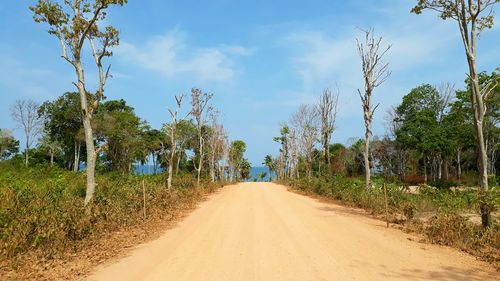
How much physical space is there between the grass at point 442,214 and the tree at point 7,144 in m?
61.5

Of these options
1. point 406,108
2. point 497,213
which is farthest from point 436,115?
point 497,213

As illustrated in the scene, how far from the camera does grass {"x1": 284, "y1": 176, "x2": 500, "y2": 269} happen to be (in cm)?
851

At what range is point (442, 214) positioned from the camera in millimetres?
9992

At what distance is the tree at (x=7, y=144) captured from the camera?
62062mm

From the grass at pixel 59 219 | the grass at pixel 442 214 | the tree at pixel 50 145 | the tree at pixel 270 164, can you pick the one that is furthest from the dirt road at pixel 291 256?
the tree at pixel 270 164

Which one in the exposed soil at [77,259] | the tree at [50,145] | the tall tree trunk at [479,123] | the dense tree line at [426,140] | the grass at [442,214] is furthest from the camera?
the tree at [50,145]

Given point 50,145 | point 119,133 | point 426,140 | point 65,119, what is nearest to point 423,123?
point 426,140

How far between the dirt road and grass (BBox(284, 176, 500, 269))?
20.5 inches

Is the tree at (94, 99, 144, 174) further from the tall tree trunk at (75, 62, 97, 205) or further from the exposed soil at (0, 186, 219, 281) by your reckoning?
the exposed soil at (0, 186, 219, 281)

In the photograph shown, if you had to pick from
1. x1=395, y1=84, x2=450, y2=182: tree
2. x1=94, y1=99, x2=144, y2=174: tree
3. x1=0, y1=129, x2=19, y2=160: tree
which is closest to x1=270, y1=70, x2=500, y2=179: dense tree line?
x1=395, y1=84, x2=450, y2=182: tree

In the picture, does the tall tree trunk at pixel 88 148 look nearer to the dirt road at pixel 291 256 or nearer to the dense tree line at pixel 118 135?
Answer: the dirt road at pixel 291 256

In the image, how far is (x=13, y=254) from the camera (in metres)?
7.14

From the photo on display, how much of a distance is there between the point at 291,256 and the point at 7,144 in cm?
6796

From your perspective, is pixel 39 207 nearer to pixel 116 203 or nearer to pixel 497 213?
pixel 116 203
